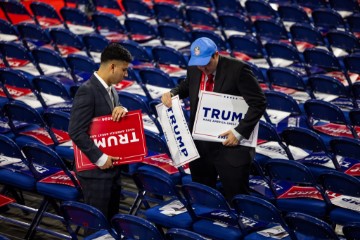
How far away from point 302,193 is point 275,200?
251 mm

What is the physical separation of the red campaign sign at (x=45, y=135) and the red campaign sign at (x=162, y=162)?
3.19 feet

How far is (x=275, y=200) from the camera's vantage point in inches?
248

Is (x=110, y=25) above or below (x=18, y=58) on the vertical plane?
above

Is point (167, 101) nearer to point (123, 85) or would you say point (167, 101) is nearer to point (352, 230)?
point (352, 230)

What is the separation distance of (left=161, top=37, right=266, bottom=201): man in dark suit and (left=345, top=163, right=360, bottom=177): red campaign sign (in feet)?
3.74

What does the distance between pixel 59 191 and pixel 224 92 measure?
5.50 ft

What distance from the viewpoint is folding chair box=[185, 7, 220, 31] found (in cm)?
1065

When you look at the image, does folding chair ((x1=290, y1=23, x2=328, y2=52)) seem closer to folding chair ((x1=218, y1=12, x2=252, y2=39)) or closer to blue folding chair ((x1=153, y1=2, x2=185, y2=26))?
folding chair ((x1=218, y1=12, x2=252, y2=39))

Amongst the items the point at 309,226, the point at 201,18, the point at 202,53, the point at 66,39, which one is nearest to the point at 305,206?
the point at 309,226

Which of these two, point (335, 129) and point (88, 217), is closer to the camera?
point (88, 217)

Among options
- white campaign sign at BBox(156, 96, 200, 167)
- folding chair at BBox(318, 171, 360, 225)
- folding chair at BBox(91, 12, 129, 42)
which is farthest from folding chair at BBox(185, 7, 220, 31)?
folding chair at BBox(318, 171, 360, 225)

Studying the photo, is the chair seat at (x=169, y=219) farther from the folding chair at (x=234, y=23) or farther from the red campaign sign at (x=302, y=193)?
the folding chair at (x=234, y=23)

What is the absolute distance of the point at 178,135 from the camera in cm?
606

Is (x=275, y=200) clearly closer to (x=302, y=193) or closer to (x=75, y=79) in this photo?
(x=302, y=193)
